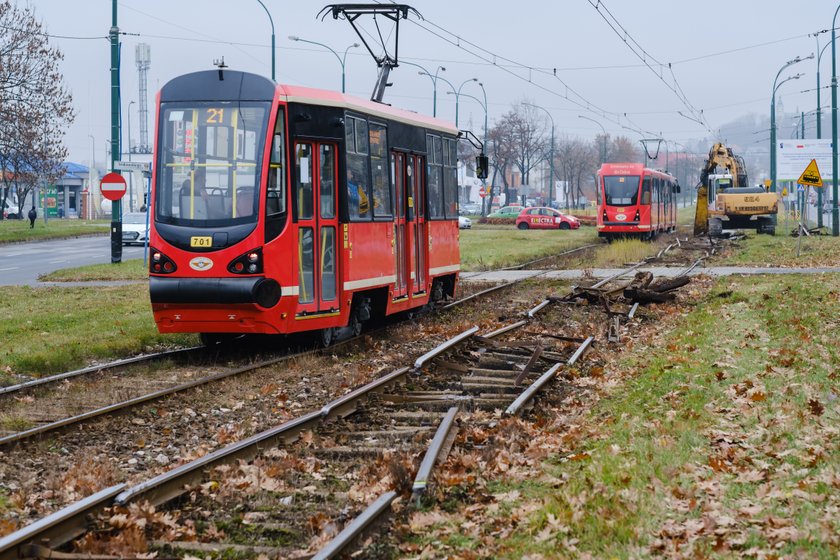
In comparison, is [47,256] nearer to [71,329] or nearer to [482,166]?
[482,166]

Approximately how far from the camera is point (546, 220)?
66250 millimetres

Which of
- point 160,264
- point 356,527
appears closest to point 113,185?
point 160,264

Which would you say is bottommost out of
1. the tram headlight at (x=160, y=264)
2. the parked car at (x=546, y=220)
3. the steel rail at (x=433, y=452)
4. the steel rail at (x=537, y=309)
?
the steel rail at (x=433, y=452)

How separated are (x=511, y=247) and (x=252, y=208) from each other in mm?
30853

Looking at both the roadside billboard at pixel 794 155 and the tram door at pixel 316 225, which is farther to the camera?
the roadside billboard at pixel 794 155

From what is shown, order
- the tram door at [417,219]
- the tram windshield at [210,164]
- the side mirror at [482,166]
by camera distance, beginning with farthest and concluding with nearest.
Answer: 1. the side mirror at [482,166]
2. the tram door at [417,219]
3. the tram windshield at [210,164]

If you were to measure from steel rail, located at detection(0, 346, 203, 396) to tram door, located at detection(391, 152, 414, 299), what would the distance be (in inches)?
138

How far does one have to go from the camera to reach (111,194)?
28922 mm

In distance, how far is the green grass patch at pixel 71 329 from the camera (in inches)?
555

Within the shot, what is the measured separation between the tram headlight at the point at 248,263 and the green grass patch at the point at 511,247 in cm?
1921

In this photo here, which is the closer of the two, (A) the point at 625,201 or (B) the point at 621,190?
(A) the point at 625,201

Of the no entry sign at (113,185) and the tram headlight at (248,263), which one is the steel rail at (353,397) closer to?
the tram headlight at (248,263)

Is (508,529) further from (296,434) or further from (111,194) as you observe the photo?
(111,194)

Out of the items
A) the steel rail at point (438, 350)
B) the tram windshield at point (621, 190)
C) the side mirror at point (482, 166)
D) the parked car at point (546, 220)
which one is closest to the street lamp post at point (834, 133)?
the tram windshield at point (621, 190)
